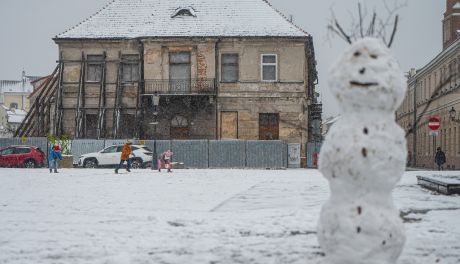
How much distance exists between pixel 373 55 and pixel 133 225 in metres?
5.62

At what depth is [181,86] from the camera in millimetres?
35719

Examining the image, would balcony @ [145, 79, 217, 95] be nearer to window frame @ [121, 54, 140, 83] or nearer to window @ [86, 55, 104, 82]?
window frame @ [121, 54, 140, 83]

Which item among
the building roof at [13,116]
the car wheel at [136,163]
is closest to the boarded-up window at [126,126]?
the car wheel at [136,163]

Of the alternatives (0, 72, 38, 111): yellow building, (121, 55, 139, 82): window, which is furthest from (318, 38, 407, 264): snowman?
(0, 72, 38, 111): yellow building

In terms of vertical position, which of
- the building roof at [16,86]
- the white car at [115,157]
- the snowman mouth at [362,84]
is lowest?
the white car at [115,157]

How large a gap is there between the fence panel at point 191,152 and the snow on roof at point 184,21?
266 inches

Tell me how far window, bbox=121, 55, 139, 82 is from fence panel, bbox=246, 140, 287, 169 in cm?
861

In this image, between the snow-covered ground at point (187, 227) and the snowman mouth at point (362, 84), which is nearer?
the snowman mouth at point (362, 84)

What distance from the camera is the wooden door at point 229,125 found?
116 feet

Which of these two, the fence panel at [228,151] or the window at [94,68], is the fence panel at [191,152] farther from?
the window at [94,68]

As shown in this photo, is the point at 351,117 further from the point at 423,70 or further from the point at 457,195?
the point at 423,70

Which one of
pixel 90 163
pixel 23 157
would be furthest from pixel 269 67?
pixel 23 157

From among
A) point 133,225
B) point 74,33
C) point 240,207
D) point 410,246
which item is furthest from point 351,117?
point 74,33

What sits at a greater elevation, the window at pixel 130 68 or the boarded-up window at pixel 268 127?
the window at pixel 130 68
